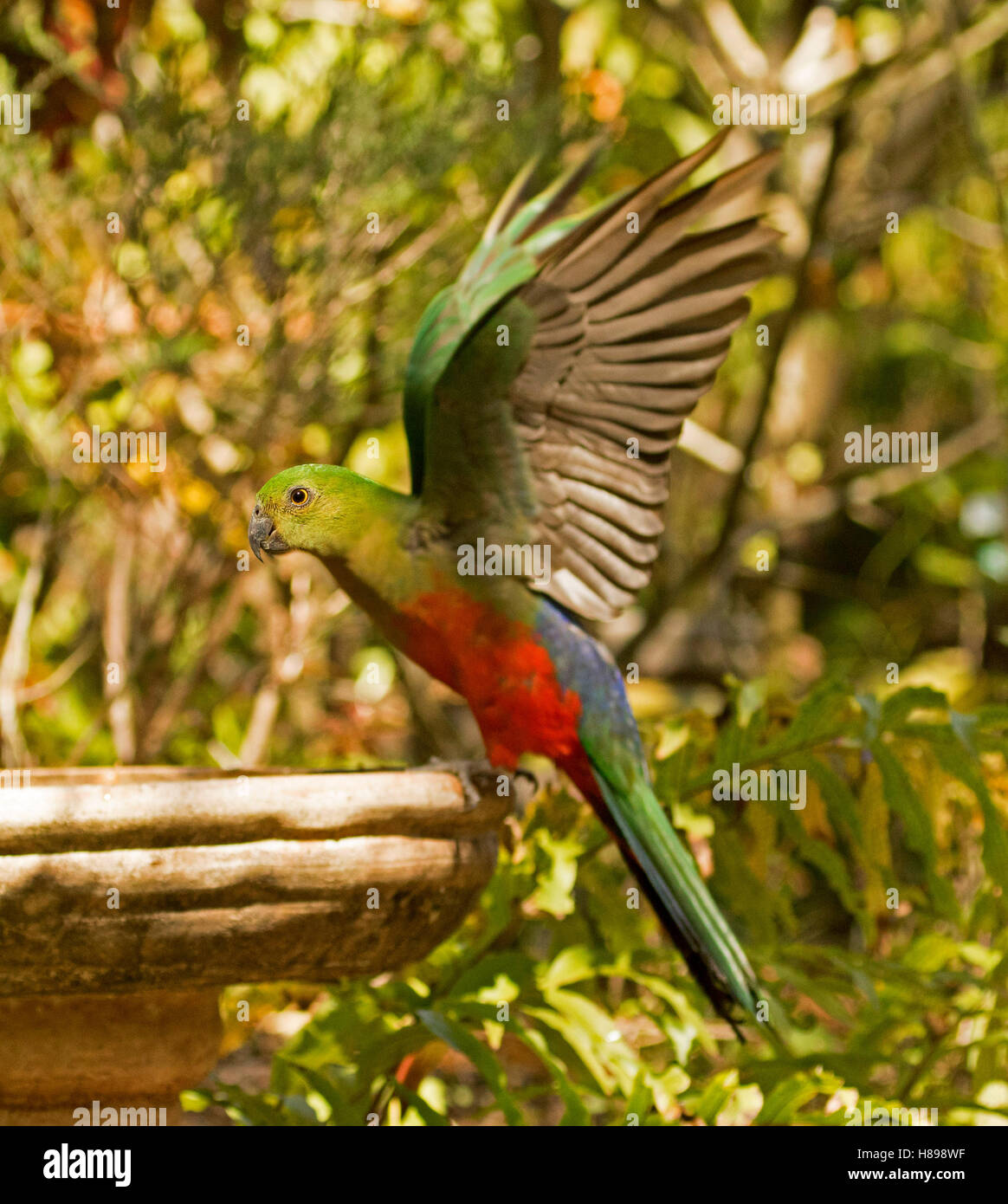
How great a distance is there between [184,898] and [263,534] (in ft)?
1.96

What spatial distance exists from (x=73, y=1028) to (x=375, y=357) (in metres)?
1.80

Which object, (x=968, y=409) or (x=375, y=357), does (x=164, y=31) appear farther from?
(x=968, y=409)

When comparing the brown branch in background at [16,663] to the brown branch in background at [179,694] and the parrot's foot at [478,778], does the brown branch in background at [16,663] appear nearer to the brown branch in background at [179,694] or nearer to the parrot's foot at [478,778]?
the brown branch in background at [179,694]

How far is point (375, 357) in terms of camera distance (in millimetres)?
3104

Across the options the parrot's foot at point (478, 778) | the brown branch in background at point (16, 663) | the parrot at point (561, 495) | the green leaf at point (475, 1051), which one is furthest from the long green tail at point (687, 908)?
the brown branch in background at point (16, 663)

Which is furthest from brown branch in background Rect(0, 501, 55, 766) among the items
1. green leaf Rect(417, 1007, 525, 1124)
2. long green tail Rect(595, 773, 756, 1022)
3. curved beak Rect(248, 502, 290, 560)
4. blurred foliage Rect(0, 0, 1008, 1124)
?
long green tail Rect(595, 773, 756, 1022)

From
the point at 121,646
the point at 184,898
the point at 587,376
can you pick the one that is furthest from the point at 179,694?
the point at 184,898

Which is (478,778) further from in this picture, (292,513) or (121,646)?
(121,646)

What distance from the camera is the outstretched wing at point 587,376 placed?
6.15 feet

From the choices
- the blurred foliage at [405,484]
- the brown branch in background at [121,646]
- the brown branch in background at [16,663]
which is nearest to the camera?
the blurred foliage at [405,484]

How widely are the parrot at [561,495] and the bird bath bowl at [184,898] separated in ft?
0.89

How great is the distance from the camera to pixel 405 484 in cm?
404

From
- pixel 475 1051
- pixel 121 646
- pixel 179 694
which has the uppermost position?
pixel 121 646

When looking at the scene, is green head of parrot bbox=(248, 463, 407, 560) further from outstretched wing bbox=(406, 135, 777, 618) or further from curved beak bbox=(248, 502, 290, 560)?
outstretched wing bbox=(406, 135, 777, 618)
